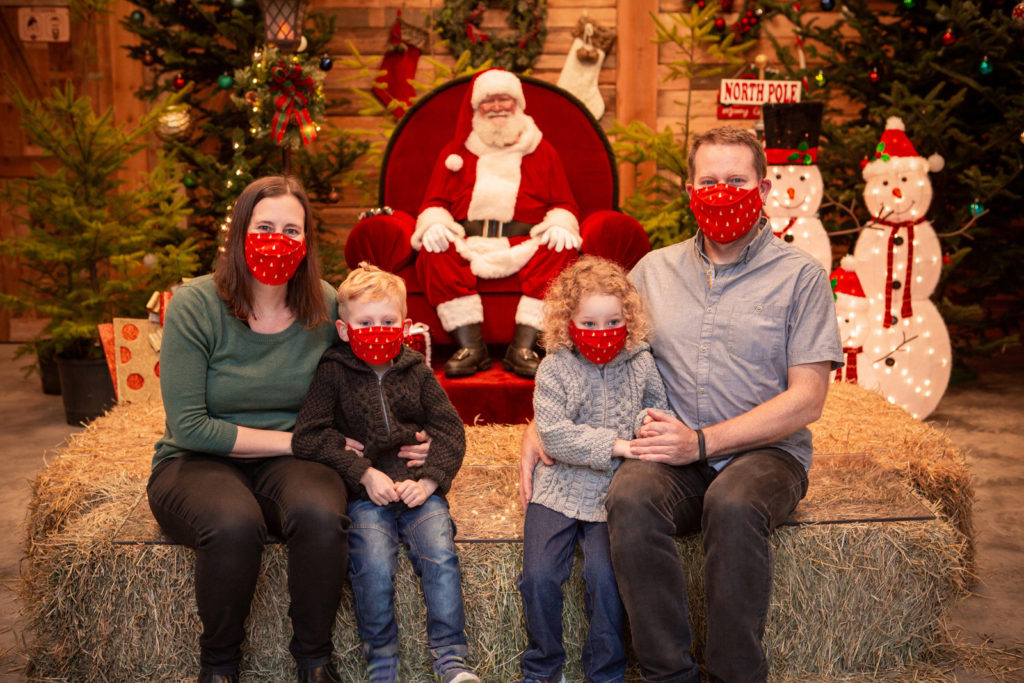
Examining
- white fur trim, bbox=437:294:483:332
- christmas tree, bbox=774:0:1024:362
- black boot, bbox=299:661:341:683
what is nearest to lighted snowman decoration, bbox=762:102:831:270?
christmas tree, bbox=774:0:1024:362

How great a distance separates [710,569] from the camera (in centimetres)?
212

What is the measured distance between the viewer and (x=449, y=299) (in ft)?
12.8

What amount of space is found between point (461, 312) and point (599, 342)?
1.55 m

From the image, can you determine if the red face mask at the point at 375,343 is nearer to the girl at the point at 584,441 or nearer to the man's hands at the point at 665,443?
the girl at the point at 584,441

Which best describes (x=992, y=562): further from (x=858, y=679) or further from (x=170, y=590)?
(x=170, y=590)

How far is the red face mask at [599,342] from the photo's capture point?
238 cm

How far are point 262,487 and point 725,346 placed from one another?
1284 millimetres

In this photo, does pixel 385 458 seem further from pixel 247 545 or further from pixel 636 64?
pixel 636 64

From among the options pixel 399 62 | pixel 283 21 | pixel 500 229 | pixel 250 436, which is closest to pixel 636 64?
pixel 399 62

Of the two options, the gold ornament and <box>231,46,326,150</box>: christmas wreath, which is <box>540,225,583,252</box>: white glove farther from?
the gold ornament

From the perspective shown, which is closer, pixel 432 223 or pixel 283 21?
pixel 432 223

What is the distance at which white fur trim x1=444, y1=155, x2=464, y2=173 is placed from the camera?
4324 mm

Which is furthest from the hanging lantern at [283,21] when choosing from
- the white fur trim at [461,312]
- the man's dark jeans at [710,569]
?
the man's dark jeans at [710,569]

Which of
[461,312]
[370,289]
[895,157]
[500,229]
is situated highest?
[895,157]
